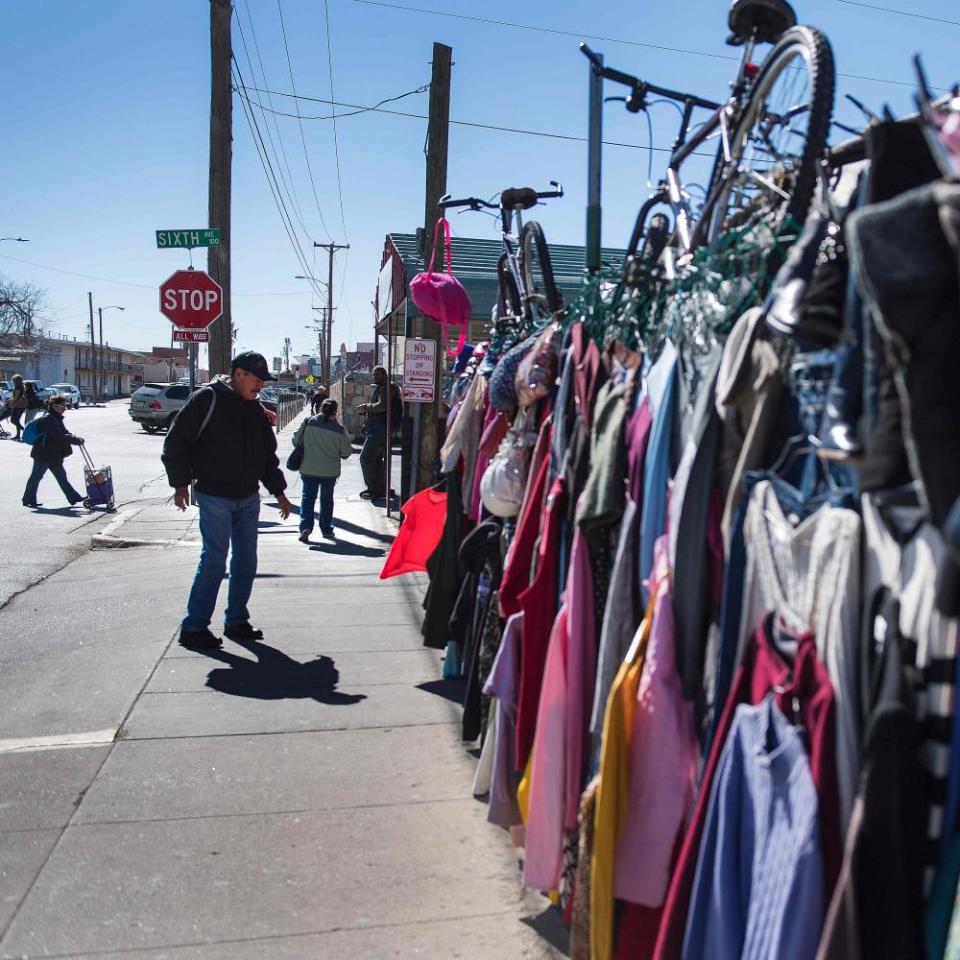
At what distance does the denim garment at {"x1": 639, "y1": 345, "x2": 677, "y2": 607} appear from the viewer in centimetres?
244

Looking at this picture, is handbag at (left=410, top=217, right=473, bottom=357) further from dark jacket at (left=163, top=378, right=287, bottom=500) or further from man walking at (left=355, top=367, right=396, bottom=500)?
man walking at (left=355, top=367, right=396, bottom=500)

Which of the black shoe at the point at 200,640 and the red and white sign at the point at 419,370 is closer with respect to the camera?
the black shoe at the point at 200,640

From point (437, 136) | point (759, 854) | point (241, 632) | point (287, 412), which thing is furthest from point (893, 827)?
point (287, 412)

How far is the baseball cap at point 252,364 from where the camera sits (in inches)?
254

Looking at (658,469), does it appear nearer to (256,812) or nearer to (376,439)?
(256,812)

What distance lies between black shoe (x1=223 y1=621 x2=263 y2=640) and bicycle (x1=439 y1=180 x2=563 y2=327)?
10.0 feet

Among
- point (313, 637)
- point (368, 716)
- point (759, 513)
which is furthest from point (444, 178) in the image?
point (759, 513)

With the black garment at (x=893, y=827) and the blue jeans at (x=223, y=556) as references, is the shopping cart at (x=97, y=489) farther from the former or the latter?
the black garment at (x=893, y=827)

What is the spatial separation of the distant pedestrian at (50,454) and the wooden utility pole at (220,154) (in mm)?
2743

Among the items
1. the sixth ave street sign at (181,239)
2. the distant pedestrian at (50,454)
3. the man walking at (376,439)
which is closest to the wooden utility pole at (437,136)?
the man walking at (376,439)

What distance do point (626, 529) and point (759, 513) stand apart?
66 centimetres

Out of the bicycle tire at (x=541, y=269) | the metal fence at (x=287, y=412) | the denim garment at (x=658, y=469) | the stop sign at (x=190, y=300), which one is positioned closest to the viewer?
the denim garment at (x=658, y=469)

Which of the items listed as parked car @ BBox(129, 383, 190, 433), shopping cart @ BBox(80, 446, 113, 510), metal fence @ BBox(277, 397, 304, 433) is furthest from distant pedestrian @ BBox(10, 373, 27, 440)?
metal fence @ BBox(277, 397, 304, 433)

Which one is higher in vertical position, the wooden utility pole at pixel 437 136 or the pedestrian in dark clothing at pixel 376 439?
the wooden utility pole at pixel 437 136
